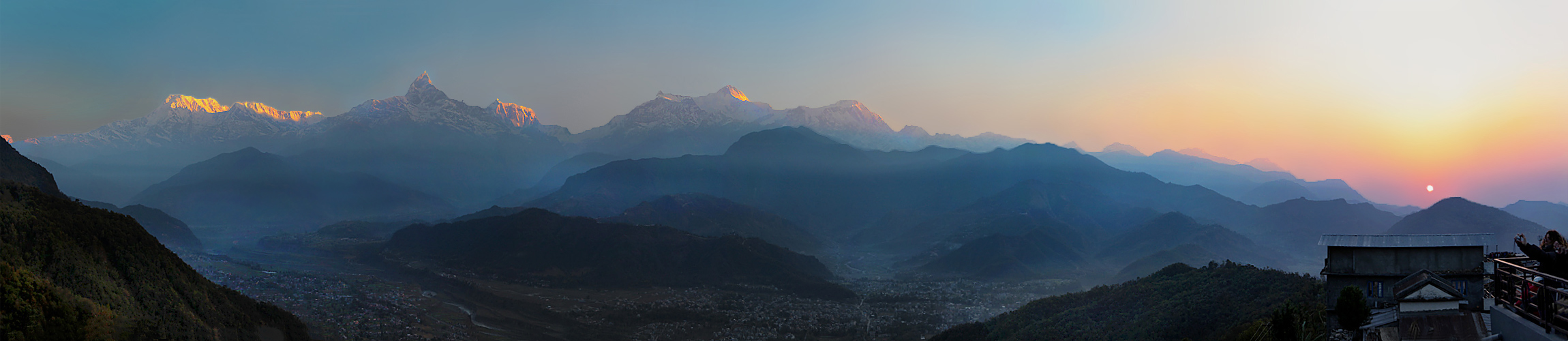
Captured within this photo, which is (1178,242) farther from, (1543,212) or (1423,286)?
(1423,286)

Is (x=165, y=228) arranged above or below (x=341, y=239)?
above

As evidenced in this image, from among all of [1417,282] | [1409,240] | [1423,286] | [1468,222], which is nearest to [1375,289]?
[1409,240]

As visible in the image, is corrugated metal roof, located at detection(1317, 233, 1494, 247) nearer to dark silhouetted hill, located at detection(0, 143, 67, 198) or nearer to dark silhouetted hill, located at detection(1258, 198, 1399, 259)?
dark silhouetted hill, located at detection(0, 143, 67, 198)

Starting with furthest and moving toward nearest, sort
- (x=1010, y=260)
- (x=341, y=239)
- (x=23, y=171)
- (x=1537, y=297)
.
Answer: (x=341, y=239), (x=1010, y=260), (x=23, y=171), (x=1537, y=297)

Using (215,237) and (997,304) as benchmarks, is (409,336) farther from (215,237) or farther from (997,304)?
(215,237)

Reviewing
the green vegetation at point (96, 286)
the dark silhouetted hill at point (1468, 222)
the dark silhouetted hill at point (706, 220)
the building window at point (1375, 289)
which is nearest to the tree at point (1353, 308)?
the building window at point (1375, 289)
